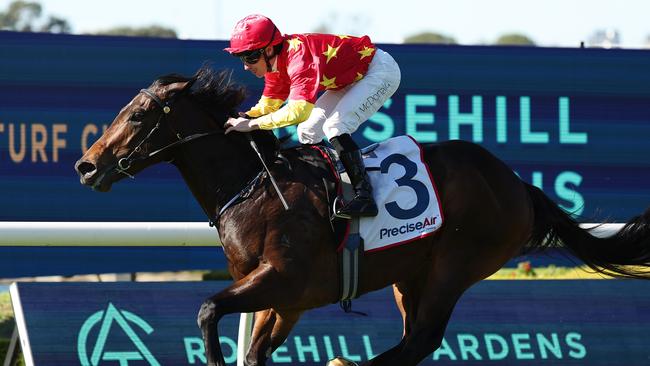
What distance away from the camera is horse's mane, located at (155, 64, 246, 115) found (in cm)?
478

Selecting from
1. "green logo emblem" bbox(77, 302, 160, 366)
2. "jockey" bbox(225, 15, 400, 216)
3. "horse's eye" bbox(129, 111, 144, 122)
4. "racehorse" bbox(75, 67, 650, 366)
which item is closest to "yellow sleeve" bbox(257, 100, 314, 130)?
"jockey" bbox(225, 15, 400, 216)

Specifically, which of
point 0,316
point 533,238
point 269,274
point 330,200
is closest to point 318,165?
point 330,200

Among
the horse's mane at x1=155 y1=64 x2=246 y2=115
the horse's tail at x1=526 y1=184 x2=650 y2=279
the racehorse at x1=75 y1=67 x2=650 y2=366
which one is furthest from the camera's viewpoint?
the horse's tail at x1=526 y1=184 x2=650 y2=279

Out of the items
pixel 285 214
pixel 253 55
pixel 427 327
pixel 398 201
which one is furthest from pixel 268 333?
pixel 253 55

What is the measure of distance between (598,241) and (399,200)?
1065 millimetres

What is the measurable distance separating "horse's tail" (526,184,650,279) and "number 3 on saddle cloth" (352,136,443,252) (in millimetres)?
594

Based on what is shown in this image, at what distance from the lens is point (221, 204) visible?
15.4ft

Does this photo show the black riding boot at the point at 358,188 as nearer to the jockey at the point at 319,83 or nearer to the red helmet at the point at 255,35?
the jockey at the point at 319,83

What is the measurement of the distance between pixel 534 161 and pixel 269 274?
2.97m

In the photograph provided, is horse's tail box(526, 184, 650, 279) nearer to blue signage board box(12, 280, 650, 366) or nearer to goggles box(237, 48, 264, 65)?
blue signage board box(12, 280, 650, 366)

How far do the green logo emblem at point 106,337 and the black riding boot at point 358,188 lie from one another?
1.43m

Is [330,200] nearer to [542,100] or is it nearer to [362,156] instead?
[362,156]

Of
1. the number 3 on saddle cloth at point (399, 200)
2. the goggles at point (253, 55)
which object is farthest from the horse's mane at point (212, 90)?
the number 3 on saddle cloth at point (399, 200)

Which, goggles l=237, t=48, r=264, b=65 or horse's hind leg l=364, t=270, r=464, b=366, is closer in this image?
goggles l=237, t=48, r=264, b=65
